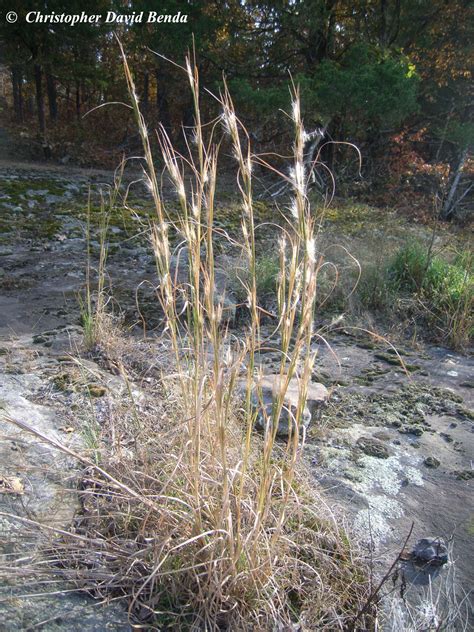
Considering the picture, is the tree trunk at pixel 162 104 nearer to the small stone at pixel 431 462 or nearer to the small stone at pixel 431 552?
the small stone at pixel 431 462

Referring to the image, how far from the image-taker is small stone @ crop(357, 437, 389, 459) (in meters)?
2.15

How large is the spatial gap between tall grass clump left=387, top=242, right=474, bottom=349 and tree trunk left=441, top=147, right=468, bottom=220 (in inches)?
163

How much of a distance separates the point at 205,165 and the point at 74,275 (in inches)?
128

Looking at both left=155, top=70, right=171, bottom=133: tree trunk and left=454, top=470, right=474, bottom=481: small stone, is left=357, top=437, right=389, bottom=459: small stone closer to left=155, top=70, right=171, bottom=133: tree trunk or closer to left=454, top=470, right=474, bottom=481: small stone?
left=454, top=470, right=474, bottom=481: small stone

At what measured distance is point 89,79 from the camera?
8.67 metres

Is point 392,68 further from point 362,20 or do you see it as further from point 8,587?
point 8,587

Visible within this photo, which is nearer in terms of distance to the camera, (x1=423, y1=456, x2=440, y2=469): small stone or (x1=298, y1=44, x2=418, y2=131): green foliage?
(x1=423, y1=456, x2=440, y2=469): small stone

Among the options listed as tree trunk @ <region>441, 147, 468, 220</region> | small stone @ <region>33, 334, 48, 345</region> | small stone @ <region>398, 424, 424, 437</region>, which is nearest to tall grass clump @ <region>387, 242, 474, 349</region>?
small stone @ <region>398, 424, 424, 437</region>

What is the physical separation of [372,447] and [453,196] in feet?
24.6

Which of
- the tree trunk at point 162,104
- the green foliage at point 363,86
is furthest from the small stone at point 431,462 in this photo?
the tree trunk at point 162,104

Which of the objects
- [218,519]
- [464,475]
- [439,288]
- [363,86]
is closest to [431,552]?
[464,475]

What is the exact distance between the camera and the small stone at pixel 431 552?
1557mm

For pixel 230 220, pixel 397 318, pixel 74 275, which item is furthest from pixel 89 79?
pixel 397 318

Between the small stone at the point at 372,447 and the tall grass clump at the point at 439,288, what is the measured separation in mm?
1503
